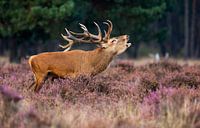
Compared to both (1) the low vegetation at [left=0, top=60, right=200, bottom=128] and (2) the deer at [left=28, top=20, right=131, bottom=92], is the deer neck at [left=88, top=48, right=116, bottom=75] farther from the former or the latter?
(1) the low vegetation at [left=0, top=60, right=200, bottom=128]

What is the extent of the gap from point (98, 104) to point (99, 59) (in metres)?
2.53

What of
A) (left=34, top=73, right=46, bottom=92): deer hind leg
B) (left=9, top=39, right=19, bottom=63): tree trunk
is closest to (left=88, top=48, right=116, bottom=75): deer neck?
(left=34, top=73, right=46, bottom=92): deer hind leg

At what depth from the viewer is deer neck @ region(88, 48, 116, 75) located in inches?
524

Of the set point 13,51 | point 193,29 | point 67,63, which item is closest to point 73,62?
point 67,63

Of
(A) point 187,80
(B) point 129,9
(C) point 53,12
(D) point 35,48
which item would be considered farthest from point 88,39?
(D) point 35,48

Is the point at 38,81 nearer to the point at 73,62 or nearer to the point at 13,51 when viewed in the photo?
the point at 73,62

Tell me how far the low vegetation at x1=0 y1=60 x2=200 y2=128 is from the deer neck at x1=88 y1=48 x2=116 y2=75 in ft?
1.18

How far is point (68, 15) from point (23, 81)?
13.2 meters

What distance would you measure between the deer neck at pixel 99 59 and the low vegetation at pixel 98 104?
1.18 ft

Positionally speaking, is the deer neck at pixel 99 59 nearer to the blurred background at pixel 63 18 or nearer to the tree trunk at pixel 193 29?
the blurred background at pixel 63 18

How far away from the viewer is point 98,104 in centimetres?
1096

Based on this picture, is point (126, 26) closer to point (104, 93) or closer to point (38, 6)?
point (38, 6)

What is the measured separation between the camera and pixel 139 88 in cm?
1273

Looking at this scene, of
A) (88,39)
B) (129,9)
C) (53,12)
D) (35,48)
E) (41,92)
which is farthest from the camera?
(35,48)
